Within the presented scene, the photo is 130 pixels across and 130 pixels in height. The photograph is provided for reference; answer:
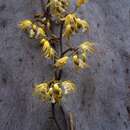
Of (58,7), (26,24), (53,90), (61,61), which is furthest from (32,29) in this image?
Answer: (53,90)

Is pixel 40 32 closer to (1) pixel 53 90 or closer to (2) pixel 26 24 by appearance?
(2) pixel 26 24

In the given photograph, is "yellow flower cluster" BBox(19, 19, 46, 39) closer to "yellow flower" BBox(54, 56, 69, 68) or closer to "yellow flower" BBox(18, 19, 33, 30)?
"yellow flower" BBox(18, 19, 33, 30)

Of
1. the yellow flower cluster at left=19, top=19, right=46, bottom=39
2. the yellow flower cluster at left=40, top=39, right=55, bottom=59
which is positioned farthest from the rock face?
the yellow flower cluster at left=40, top=39, right=55, bottom=59

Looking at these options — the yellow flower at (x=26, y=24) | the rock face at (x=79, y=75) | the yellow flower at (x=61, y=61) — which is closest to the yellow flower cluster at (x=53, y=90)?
the yellow flower at (x=61, y=61)

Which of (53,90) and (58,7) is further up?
(58,7)

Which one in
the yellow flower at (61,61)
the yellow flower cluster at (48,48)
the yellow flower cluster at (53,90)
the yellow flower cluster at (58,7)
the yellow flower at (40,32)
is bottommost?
the yellow flower cluster at (53,90)

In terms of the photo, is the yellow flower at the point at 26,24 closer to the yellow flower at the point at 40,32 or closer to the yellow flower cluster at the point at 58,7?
the yellow flower at the point at 40,32
